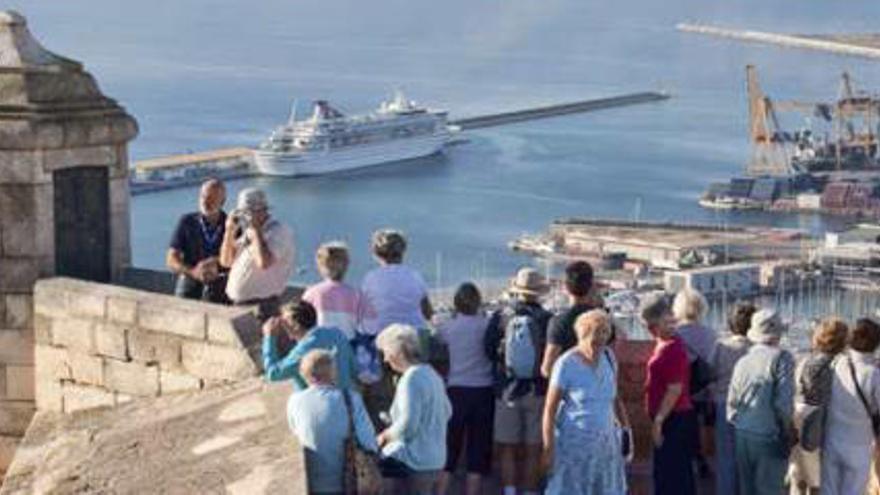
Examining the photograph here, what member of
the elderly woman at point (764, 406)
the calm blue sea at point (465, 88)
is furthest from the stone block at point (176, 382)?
the calm blue sea at point (465, 88)

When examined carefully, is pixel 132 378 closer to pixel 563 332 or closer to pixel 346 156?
pixel 563 332

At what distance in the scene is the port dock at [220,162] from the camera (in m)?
65.6

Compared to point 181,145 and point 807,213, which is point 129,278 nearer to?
point 181,145

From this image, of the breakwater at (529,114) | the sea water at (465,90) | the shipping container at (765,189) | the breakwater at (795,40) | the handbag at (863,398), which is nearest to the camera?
the handbag at (863,398)

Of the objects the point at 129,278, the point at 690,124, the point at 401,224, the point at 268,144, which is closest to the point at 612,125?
the point at 690,124

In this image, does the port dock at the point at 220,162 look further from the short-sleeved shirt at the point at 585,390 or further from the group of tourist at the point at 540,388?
the short-sleeved shirt at the point at 585,390

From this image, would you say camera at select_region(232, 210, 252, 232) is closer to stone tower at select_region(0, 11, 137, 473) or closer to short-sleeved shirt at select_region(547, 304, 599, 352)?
stone tower at select_region(0, 11, 137, 473)

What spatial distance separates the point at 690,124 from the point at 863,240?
17889 millimetres

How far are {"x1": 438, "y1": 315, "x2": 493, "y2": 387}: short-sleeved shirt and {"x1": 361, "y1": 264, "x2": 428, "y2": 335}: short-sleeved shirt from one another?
16cm

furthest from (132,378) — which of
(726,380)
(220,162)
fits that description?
(220,162)

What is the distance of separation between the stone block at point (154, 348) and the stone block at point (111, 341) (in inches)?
1.5

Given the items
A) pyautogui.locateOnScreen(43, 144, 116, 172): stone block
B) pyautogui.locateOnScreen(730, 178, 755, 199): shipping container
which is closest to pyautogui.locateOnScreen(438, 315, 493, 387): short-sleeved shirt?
pyautogui.locateOnScreen(43, 144, 116, 172): stone block

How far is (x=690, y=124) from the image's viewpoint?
8469 centimetres

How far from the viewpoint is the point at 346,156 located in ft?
257
